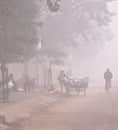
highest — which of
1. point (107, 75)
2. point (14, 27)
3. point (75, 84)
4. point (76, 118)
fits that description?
point (14, 27)

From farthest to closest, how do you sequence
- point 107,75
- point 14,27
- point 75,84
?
point 107,75, point 75,84, point 14,27

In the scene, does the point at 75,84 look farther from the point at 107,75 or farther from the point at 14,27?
the point at 14,27

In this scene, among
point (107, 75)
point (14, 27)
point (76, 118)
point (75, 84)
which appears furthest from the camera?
point (107, 75)

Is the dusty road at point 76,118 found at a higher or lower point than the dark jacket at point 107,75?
lower

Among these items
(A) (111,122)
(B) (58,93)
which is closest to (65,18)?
(B) (58,93)

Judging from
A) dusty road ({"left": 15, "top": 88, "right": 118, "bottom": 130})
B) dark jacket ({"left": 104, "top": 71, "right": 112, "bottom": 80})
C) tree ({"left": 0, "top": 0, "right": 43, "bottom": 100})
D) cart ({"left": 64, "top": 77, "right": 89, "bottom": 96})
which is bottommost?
dusty road ({"left": 15, "top": 88, "right": 118, "bottom": 130})

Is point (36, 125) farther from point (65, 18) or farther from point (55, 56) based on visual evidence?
point (65, 18)

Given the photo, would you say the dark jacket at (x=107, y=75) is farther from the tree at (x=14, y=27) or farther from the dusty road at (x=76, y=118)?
the dusty road at (x=76, y=118)

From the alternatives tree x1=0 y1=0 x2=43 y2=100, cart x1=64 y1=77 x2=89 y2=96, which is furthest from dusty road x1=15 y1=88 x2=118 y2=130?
cart x1=64 y1=77 x2=89 y2=96

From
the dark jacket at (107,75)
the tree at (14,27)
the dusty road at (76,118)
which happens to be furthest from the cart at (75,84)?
the dusty road at (76,118)

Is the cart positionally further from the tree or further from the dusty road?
the dusty road

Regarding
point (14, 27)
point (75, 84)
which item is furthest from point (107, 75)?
point (14, 27)

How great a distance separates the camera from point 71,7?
218 ft

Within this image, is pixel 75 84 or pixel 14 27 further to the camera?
pixel 75 84
